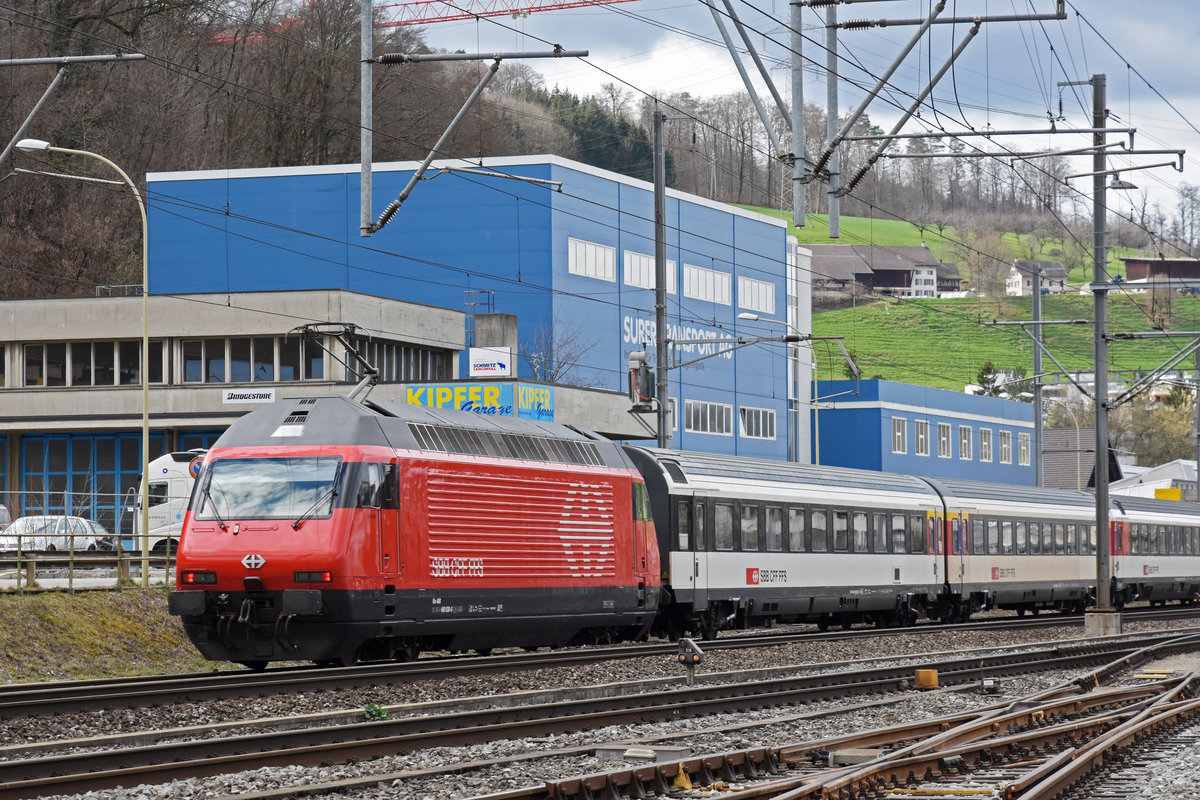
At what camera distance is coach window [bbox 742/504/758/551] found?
30109mm

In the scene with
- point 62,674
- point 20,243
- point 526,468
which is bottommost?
point 62,674

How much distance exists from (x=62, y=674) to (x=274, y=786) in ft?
42.6

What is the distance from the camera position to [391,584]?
1989cm

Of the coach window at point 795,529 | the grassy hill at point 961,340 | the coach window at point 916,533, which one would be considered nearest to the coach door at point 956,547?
the coach window at point 916,533

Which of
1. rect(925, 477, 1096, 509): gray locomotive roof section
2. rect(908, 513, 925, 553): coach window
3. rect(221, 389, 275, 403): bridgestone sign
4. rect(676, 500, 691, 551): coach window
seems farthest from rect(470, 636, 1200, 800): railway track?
rect(221, 389, 275, 403): bridgestone sign

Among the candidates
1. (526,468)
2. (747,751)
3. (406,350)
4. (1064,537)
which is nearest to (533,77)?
(406,350)

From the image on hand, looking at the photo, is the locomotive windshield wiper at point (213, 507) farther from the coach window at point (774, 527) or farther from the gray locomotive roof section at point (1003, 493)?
the gray locomotive roof section at point (1003, 493)

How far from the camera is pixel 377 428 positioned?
20297mm

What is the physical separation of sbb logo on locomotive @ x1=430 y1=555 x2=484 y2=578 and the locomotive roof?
1456 millimetres

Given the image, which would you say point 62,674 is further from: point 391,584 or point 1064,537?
point 1064,537

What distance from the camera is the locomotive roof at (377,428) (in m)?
20.2

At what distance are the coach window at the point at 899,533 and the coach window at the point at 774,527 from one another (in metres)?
5.22

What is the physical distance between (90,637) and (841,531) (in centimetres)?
1552

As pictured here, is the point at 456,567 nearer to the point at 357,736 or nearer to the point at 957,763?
the point at 357,736
